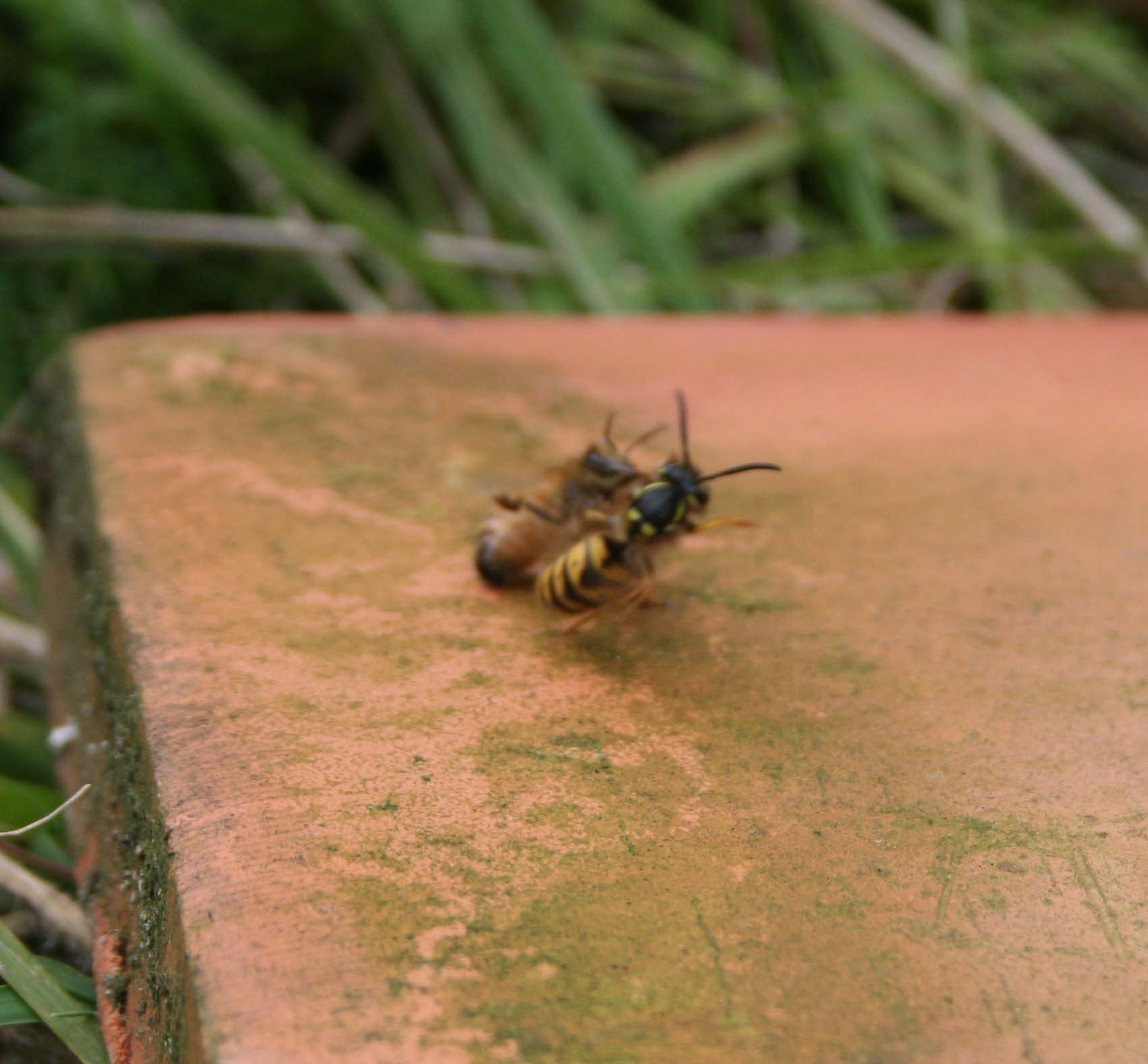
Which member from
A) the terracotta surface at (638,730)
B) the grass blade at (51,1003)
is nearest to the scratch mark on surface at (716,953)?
A: the terracotta surface at (638,730)

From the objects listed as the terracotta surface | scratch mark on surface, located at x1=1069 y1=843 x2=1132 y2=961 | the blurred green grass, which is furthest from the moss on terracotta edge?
the blurred green grass

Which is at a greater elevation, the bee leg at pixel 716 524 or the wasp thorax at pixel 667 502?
the wasp thorax at pixel 667 502

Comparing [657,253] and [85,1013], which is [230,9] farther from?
[85,1013]

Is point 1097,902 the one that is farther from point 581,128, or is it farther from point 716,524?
point 581,128

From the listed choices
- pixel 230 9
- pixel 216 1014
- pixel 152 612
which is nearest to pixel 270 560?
pixel 152 612

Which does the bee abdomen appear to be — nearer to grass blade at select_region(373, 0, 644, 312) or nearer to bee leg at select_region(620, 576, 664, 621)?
bee leg at select_region(620, 576, 664, 621)

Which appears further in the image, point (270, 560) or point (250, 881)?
point (270, 560)

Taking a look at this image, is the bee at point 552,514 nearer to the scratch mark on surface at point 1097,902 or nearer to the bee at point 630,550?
the bee at point 630,550

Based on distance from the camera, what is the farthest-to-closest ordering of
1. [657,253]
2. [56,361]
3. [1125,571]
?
1. [657,253]
2. [56,361]
3. [1125,571]
